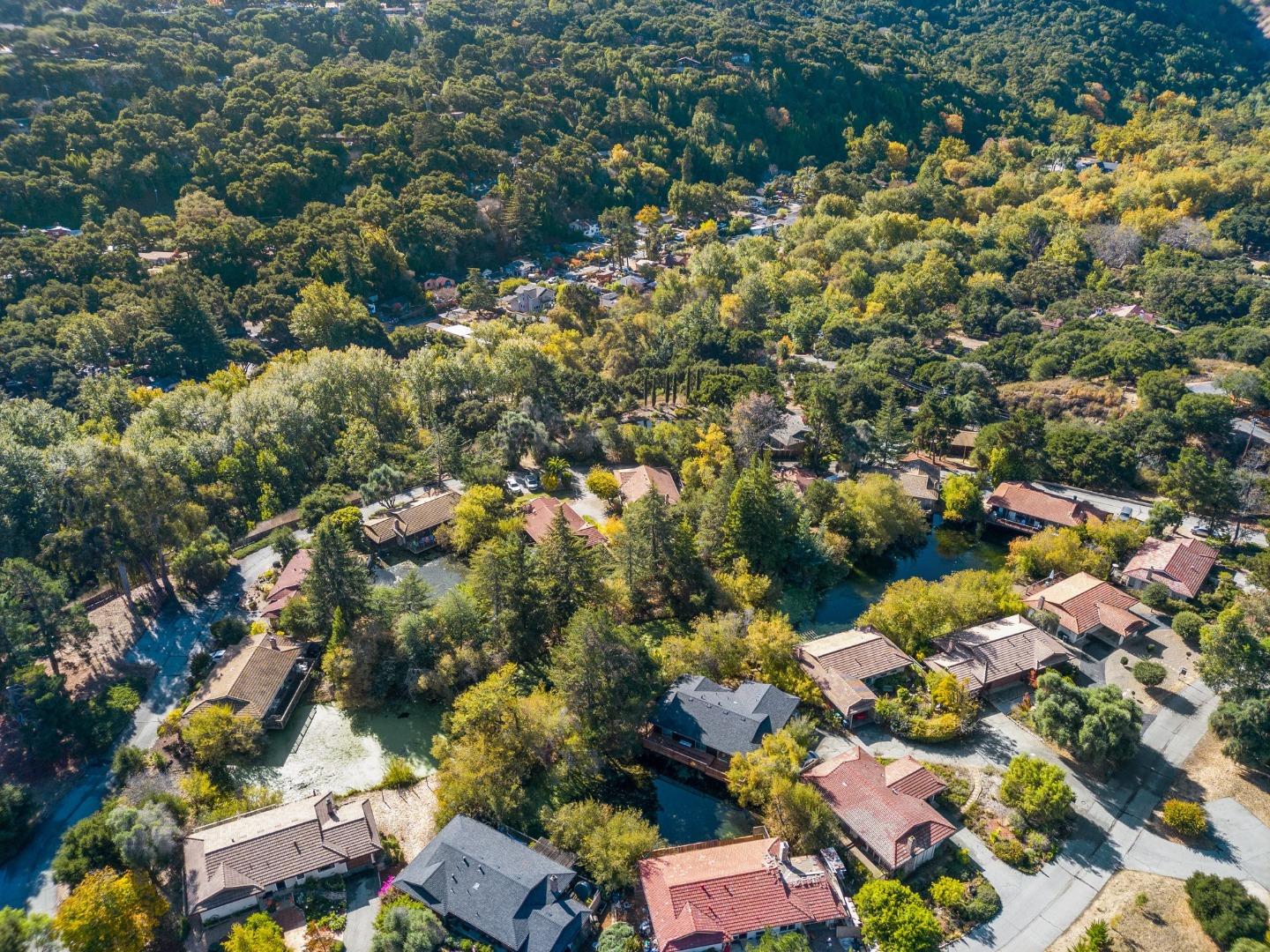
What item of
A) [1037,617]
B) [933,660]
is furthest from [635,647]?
[1037,617]

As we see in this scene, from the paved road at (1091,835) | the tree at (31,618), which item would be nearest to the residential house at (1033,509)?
the paved road at (1091,835)

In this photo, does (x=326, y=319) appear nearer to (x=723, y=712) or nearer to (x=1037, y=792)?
(x=723, y=712)

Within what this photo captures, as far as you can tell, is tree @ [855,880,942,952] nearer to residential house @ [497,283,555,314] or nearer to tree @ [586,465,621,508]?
tree @ [586,465,621,508]

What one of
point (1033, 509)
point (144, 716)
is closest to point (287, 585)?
point (144, 716)

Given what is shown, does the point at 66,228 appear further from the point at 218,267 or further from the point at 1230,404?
the point at 1230,404

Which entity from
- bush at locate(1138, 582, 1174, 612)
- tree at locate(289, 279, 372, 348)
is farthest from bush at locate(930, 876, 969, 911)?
tree at locate(289, 279, 372, 348)
